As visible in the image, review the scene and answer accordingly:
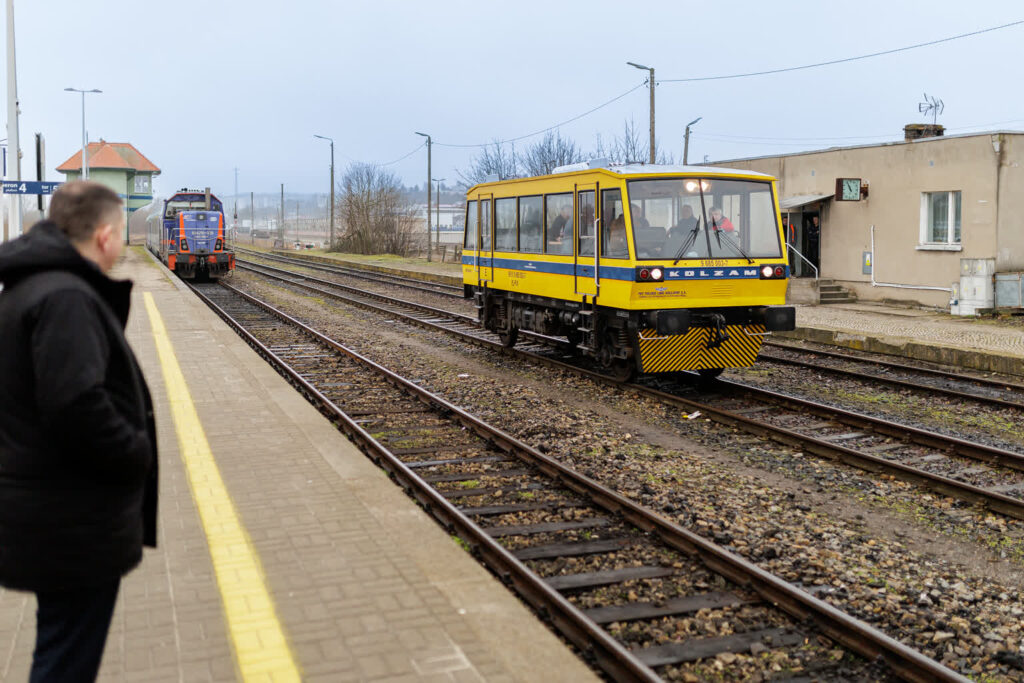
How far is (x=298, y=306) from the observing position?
86.3ft

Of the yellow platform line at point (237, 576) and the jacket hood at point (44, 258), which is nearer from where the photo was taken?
the jacket hood at point (44, 258)

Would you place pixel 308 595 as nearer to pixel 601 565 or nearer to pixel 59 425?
pixel 601 565

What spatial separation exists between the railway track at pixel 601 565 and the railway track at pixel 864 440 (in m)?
2.73

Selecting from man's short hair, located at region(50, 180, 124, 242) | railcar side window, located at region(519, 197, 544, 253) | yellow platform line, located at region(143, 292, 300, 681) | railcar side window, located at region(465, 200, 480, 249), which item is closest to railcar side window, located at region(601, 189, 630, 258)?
railcar side window, located at region(519, 197, 544, 253)

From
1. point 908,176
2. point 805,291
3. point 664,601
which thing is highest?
point 908,176

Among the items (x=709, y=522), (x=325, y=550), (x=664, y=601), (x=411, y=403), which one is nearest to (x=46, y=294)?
(x=325, y=550)

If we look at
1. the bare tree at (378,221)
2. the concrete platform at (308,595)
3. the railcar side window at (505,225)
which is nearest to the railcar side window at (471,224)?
the railcar side window at (505,225)

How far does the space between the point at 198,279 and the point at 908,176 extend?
86.8ft

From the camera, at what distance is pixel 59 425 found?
2820 mm

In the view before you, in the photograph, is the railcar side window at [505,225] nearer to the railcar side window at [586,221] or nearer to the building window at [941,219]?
the railcar side window at [586,221]

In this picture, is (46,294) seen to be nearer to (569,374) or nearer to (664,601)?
(664,601)

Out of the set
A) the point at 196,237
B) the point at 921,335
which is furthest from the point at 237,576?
the point at 196,237

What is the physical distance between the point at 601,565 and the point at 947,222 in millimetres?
19213

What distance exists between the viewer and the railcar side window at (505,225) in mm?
15746
